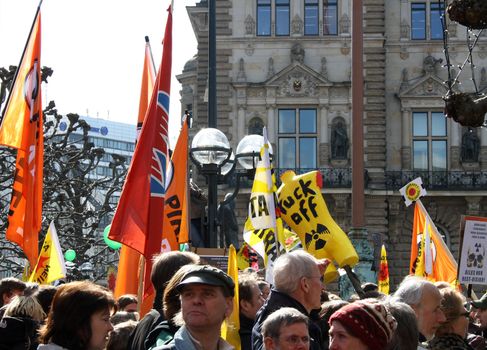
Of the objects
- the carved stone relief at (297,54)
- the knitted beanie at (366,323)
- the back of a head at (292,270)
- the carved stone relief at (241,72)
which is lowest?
the knitted beanie at (366,323)

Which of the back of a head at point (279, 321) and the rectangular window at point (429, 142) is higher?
the rectangular window at point (429, 142)

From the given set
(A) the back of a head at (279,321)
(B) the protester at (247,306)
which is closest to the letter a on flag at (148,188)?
(B) the protester at (247,306)

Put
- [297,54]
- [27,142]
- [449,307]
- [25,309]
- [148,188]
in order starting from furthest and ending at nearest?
1. [297,54]
2. [27,142]
3. [148,188]
4. [25,309]
5. [449,307]

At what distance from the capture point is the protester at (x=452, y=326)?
22.9 ft

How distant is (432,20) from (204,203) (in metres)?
27.1

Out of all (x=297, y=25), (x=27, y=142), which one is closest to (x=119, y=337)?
(x=27, y=142)

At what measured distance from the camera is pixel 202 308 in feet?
17.2

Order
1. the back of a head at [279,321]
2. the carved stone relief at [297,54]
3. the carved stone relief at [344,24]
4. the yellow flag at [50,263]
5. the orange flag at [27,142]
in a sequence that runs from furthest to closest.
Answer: the carved stone relief at [344,24] → the carved stone relief at [297,54] → the yellow flag at [50,263] → the orange flag at [27,142] → the back of a head at [279,321]

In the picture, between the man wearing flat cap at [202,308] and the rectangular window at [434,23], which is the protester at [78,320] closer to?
the man wearing flat cap at [202,308]

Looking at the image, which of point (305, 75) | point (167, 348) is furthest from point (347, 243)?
point (305, 75)

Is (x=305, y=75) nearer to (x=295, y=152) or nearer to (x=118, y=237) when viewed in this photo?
(x=295, y=152)

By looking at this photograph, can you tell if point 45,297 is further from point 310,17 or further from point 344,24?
point 310,17

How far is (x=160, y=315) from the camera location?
6426 mm

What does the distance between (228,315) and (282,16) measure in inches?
1412
